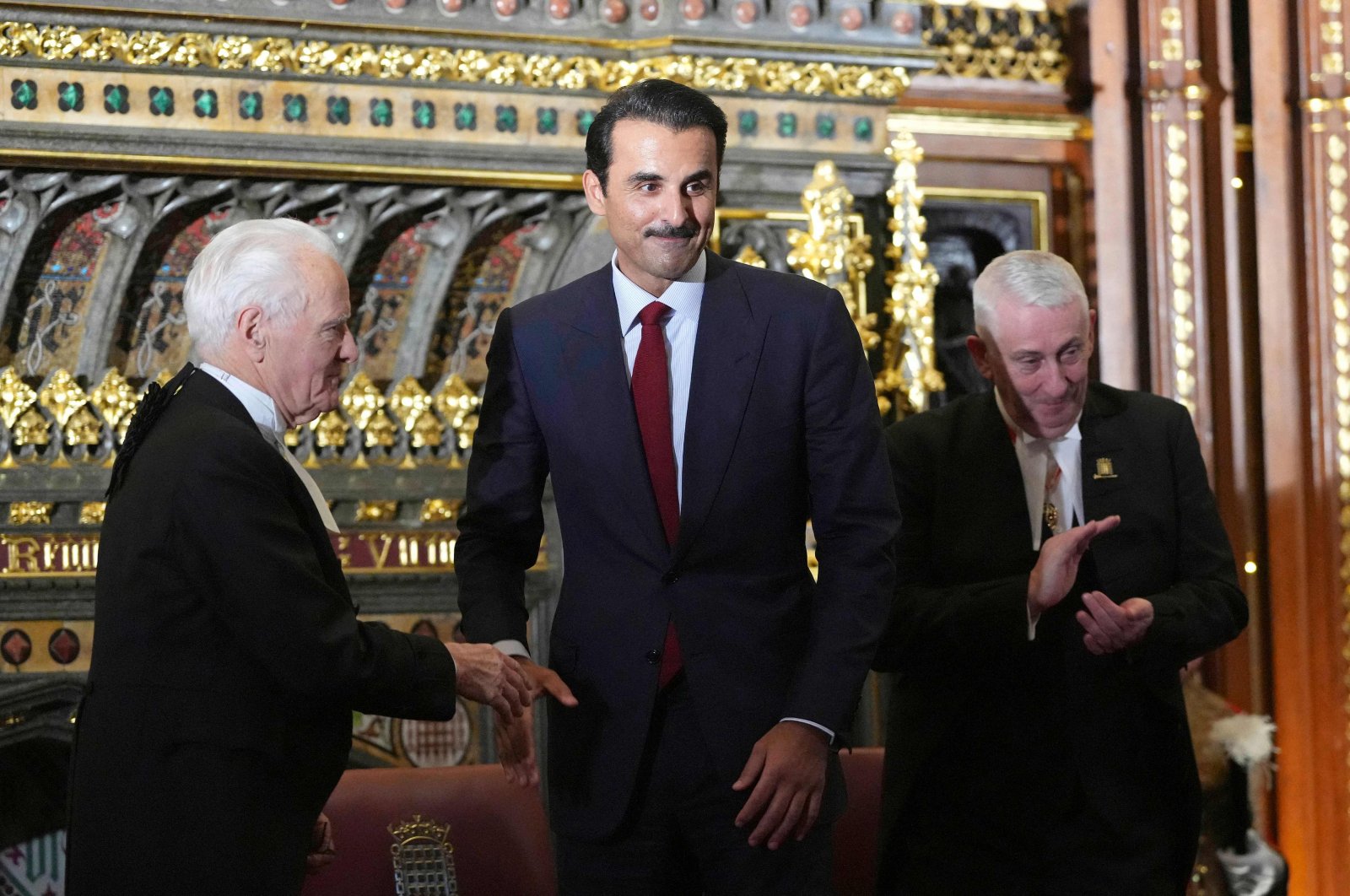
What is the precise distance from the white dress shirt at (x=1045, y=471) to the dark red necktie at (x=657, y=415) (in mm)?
839

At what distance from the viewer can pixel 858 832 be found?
121 inches

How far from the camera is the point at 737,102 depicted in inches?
155

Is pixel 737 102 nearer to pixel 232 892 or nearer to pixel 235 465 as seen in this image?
pixel 235 465

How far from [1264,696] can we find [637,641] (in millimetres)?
2961

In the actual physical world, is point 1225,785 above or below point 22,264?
below

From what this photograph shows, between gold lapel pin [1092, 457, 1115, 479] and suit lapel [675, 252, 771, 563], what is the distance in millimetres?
806

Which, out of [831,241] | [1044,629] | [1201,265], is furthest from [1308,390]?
[1044,629]

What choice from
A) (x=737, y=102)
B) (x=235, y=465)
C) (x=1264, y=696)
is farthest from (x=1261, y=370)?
(x=235, y=465)

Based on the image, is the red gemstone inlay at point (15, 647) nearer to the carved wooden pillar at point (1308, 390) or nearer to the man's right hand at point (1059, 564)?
the man's right hand at point (1059, 564)

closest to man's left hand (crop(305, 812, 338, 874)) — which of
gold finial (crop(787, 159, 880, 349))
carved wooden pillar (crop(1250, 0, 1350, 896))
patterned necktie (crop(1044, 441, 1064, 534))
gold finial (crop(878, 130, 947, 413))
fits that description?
patterned necktie (crop(1044, 441, 1064, 534))

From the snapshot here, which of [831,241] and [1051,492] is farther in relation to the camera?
[831,241]

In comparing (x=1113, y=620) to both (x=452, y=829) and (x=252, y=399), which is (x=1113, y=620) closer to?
(x=452, y=829)

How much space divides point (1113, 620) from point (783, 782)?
2.32ft

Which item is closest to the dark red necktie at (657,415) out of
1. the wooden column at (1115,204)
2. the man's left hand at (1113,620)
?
the man's left hand at (1113,620)
